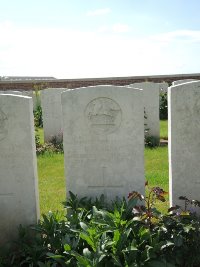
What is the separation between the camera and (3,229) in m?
4.00

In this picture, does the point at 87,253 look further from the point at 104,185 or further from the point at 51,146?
the point at 51,146

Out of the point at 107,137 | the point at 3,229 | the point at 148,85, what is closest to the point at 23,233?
the point at 3,229

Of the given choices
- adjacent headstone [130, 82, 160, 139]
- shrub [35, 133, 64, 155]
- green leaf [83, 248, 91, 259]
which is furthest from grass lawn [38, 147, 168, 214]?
green leaf [83, 248, 91, 259]

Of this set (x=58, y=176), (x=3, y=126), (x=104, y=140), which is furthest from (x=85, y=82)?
(x=3, y=126)

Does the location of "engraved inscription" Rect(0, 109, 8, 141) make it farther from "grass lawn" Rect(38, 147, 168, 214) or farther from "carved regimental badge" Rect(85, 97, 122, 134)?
"grass lawn" Rect(38, 147, 168, 214)

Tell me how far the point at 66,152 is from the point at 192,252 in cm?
184

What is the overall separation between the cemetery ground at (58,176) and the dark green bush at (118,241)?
1.41 m

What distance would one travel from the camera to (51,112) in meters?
10.0

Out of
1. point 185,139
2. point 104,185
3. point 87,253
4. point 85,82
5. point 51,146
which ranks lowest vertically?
point 51,146

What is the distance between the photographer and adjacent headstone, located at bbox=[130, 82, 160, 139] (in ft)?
31.1

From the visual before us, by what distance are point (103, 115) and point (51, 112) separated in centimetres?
618

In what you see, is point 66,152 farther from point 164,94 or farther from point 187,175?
point 164,94

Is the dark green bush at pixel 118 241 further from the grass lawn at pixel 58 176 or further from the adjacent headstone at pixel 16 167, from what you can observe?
the grass lawn at pixel 58 176

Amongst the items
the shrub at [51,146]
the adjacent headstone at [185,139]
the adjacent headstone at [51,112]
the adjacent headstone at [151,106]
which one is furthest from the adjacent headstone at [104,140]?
the adjacent headstone at [51,112]
